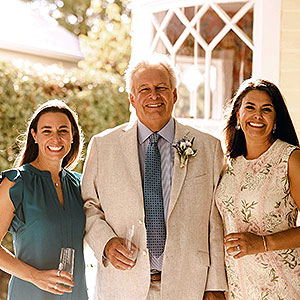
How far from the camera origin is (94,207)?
3.47 metres

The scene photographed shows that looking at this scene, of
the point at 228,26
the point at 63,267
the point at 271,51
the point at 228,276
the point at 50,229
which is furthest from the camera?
the point at 228,26

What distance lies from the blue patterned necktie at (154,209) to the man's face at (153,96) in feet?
0.91

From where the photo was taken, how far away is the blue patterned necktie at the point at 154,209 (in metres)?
3.36

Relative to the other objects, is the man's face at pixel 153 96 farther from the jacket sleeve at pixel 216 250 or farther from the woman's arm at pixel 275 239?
the woman's arm at pixel 275 239

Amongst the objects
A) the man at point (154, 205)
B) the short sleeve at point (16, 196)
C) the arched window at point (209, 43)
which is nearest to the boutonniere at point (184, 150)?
the man at point (154, 205)

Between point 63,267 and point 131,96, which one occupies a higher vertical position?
point 131,96

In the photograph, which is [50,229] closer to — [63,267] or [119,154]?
[63,267]

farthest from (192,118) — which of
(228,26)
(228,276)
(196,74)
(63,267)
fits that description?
(63,267)

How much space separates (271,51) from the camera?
497cm

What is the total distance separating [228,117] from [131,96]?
663 mm

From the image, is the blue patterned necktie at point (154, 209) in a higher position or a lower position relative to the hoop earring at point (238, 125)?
lower

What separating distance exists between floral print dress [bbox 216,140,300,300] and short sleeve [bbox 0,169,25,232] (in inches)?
48.7

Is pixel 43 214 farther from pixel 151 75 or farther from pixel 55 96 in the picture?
pixel 55 96

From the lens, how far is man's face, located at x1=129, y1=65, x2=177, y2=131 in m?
3.49
